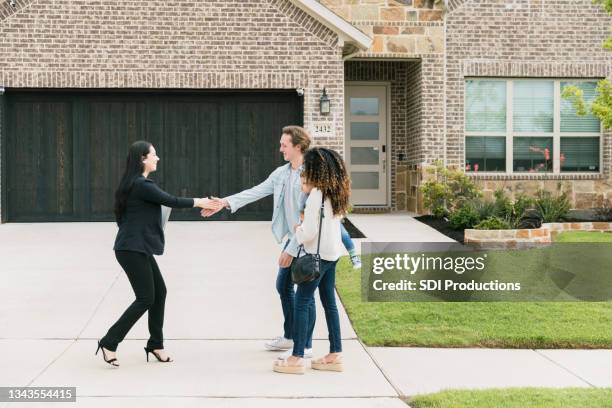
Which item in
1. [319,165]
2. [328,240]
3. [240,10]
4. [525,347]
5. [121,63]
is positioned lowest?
[525,347]

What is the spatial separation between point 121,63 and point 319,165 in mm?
10822

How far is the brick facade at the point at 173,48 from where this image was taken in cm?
1609

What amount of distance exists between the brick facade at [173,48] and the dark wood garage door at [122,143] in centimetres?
47

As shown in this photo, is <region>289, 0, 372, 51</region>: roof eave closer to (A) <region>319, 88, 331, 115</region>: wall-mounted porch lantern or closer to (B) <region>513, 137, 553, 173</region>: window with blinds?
(A) <region>319, 88, 331, 115</region>: wall-mounted porch lantern

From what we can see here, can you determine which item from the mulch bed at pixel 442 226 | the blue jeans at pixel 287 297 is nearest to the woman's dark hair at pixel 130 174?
the blue jeans at pixel 287 297

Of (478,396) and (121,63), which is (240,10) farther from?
(478,396)

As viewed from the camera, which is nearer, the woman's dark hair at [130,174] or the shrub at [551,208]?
the woman's dark hair at [130,174]

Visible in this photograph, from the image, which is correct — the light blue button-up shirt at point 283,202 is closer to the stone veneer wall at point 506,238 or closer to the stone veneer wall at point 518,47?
the stone veneer wall at point 506,238

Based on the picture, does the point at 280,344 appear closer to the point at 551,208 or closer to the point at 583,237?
the point at 583,237

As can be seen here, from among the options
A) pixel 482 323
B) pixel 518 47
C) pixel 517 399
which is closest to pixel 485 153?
pixel 518 47

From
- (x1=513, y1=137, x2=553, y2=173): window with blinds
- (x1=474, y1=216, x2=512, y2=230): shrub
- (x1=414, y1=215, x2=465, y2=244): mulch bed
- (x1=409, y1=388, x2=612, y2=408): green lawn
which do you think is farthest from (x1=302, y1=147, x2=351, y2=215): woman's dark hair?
(x1=513, y1=137, x2=553, y2=173): window with blinds

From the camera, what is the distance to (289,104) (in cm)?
1680

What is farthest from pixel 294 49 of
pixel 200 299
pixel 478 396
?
pixel 478 396

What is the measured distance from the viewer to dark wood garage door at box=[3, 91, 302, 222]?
16.5 metres
